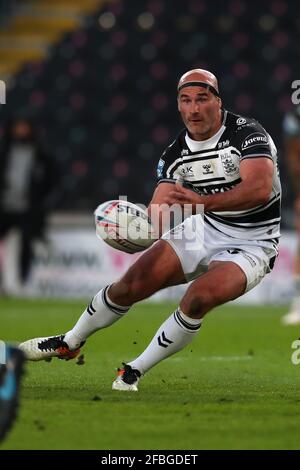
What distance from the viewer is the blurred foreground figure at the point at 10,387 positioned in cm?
421

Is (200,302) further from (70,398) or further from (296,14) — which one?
(296,14)

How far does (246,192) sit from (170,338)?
36.0 inches

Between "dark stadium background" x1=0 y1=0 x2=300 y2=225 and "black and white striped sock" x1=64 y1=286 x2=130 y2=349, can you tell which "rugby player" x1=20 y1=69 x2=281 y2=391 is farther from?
"dark stadium background" x1=0 y1=0 x2=300 y2=225

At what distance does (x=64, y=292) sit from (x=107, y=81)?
15.2 ft

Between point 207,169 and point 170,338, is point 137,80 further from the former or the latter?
point 170,338

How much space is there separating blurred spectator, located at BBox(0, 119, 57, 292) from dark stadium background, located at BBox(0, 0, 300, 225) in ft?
7.00

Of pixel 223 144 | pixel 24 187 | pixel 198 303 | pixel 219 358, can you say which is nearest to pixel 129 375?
pixel 198 303

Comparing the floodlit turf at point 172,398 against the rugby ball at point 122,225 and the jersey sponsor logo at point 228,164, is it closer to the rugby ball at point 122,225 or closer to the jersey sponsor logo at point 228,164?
the rugby ball at point 122,225

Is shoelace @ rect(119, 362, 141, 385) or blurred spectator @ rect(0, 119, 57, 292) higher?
blurred spectator @ rect(0, 119, 57, 292)

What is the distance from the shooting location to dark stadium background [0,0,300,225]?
1742cm

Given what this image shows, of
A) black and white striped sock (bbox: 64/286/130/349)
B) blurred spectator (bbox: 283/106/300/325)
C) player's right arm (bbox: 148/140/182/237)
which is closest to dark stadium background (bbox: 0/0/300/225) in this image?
blurred spectator (bbox: 283/106/300/325)

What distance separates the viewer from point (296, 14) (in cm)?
1834

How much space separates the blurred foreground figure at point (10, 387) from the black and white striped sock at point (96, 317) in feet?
6.60

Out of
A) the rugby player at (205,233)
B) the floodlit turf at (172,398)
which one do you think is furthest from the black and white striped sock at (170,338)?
the floodlit turf at (172,398)
